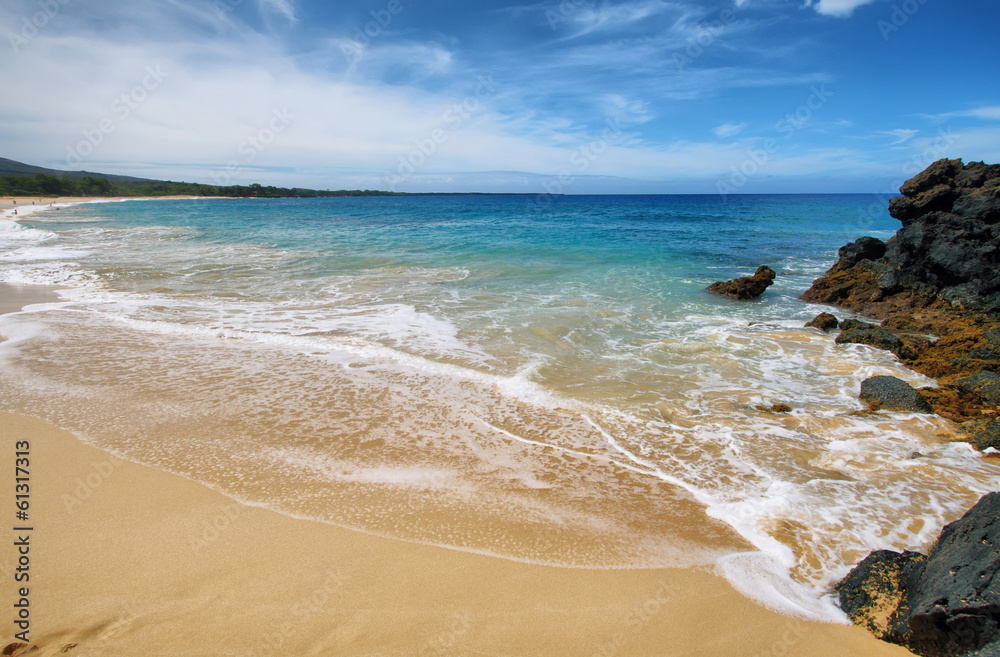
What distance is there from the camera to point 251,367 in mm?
6914

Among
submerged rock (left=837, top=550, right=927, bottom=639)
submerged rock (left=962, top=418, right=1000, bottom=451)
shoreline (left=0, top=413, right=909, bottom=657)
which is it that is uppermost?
submerged rock (left=962, top=418, right=1000, bottom=451)

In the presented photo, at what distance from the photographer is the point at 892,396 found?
5.96m

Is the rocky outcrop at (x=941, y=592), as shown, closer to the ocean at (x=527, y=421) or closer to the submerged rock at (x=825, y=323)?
the ocean at (x=527, y=421)

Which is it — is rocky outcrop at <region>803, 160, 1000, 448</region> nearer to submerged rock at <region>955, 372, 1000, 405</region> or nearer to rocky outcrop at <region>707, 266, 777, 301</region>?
submerged rock at <region>955, 372, 1000, 405</region>

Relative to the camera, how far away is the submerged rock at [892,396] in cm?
582

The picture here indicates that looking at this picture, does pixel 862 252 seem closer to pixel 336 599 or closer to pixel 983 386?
pixel 983 386

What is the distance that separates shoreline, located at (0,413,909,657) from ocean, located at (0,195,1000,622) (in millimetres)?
207

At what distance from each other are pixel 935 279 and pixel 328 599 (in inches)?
592

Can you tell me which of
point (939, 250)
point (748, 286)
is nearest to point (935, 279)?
point (939, 250)

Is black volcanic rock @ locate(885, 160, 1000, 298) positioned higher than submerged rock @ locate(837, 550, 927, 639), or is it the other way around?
black volcanic rock @ locate(885, 160, 1000, 298)

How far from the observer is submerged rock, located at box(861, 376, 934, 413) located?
582cm

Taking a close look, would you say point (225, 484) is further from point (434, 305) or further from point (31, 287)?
point (31, 287)

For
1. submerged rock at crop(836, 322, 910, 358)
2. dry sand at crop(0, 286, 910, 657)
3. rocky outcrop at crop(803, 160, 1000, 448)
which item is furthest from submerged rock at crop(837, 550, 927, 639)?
submerged rock at crop(836, 322, 910, 358)

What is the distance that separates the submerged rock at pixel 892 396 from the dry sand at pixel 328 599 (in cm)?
422
